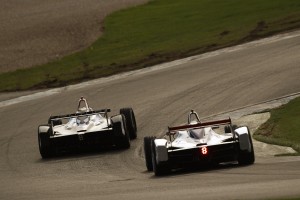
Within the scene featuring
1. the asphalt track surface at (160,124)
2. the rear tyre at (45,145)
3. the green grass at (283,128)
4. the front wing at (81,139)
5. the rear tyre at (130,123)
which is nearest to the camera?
the asphalt track surface at (160,124)

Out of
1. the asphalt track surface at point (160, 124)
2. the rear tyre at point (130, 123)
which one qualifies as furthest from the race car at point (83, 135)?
the rear tyre at point (130, 123)

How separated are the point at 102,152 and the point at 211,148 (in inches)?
282

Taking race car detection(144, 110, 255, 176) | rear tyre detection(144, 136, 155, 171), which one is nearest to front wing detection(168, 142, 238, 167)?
race car detection(144, 110, 255, 176)

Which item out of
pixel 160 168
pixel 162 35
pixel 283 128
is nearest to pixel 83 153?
pixel 283 128

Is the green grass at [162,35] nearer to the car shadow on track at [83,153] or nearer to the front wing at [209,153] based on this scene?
the car shadow on track at [83,153]

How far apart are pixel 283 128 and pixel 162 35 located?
21335 millimetres

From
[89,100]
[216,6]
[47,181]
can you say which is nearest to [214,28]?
[216,6]

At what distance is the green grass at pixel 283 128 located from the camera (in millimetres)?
25359

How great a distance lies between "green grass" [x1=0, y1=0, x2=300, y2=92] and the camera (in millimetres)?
43031

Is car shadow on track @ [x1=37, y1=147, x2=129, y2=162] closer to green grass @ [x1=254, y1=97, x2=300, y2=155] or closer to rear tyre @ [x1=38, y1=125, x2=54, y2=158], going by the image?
rear tyre @ [x1=38, y1=125, x2=54, y2=158]

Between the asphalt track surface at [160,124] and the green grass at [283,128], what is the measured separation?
2.49 meters

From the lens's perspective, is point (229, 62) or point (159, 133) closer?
point (159, 133)

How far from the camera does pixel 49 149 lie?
2780cm

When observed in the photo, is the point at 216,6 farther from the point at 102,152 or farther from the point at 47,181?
the point at 47,181
